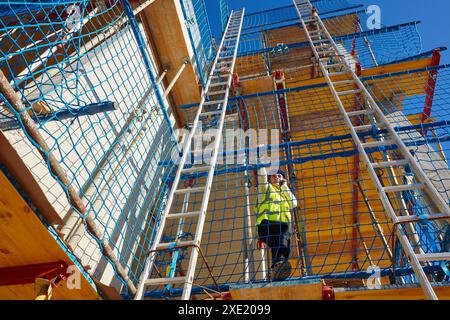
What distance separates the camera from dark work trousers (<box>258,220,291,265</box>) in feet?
12.0

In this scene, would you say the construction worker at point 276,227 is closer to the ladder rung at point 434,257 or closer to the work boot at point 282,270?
the work boot at point 282,270

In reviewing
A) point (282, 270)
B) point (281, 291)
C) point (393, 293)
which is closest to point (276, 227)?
point (282, 270)

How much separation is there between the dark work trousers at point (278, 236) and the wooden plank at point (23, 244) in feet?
5.95

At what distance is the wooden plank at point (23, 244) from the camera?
2.09 metres

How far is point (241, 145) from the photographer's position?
5.38 metres

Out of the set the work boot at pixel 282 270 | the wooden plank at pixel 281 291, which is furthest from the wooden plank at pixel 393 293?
the work boot at pixel 282 270

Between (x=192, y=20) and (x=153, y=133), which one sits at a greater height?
(x=192, y=20)

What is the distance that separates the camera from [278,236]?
3.68 m

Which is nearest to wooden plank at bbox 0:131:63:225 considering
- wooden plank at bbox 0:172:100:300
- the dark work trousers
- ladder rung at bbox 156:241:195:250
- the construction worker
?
wooden plank at bbox 0:172:100:300
